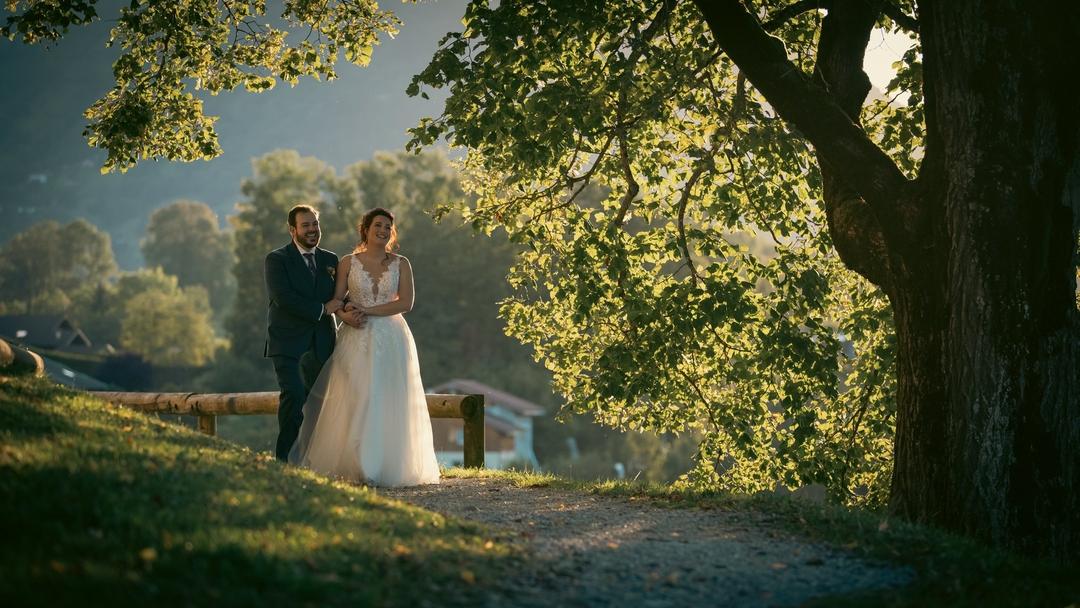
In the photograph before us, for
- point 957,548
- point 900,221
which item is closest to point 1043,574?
point 957,548

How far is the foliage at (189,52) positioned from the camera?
1205 centimetres

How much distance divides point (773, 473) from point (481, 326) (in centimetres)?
4890

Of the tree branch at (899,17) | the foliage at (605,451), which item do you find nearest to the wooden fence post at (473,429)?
the tree branch at (899,17)

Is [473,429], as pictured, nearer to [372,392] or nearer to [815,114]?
[372,392]

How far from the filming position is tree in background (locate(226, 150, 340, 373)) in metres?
59.7

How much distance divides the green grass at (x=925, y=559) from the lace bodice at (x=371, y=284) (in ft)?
12.2

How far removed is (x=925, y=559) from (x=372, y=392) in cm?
551

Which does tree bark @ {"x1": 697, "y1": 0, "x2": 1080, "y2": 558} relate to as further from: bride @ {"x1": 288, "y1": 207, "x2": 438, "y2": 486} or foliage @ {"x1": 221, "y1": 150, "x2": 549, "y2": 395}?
foliage @ {"x1": 221, "y1": 150, "x2": 549, "y2": 395}

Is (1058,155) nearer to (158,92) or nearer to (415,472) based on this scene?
(415,472)

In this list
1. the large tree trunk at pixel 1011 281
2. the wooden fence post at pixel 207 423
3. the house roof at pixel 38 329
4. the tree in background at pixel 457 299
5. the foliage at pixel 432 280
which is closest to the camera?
the large tree trunk at pixel 1011 281

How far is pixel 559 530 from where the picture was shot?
7664mm

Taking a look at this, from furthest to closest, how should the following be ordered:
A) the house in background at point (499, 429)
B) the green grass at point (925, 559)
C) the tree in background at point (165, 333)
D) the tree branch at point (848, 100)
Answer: the tree in background at point (165, 333)
the house in background at point (499, 429)
the tree branch at point (848, 100)
the green grass at point (925, 559)

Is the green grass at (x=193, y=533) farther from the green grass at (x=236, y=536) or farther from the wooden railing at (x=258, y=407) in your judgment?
the wooden railing at (x=258, y=407)

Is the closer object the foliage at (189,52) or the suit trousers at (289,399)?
the suit trousers at (289,399)
